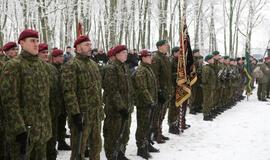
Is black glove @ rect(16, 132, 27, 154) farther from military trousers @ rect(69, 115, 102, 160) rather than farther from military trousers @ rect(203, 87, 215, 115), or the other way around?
military trousers @ rect(203, 87, 215, 115)

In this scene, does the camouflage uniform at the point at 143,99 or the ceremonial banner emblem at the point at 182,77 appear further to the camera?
the ceremonial banner emblem at the point at 182,77

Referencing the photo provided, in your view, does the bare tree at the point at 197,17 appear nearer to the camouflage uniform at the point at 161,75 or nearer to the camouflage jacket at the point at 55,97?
the camouflage uniform at the point at 161,75

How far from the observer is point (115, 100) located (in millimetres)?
6770

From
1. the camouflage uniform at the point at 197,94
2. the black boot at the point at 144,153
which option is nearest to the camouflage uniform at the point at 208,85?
the camouflage uniform at the point at 197,94

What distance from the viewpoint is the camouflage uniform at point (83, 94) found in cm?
569

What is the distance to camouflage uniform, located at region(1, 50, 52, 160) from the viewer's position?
465 centimetres

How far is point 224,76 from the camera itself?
47.6ft

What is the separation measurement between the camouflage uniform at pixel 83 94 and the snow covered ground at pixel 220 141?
1788 mm

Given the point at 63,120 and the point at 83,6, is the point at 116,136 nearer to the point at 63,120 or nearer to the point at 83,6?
the point at 63,120

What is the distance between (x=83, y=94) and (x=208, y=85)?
7631 mm

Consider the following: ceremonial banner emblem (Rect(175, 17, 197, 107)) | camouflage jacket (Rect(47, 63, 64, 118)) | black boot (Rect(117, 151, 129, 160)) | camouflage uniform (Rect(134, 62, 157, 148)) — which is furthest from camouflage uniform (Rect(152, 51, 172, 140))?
camouflage jacket (Rect(47, 63, 64, 118))

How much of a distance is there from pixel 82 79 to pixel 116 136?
5.11 feet

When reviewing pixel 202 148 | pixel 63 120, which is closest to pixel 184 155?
pixel 202 148

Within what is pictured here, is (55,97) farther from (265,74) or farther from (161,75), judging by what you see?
(265,74)
